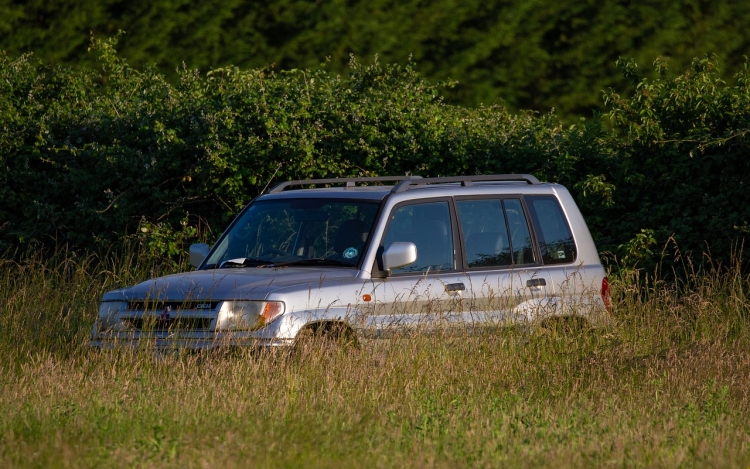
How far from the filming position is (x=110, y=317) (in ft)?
24.1

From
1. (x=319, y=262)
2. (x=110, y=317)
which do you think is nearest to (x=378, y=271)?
(x=319, y=262)

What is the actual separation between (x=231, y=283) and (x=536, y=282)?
2.34 m

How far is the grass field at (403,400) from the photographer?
5145 millimetres

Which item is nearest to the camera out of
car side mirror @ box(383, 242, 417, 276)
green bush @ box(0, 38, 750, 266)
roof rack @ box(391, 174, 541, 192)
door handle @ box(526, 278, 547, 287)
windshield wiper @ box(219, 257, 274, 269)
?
car side mirror @ box(383, 242, 417, 276)

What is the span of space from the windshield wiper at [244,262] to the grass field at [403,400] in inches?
39.7

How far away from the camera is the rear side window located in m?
8.19

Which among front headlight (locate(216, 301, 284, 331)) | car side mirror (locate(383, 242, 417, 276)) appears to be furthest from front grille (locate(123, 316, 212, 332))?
car side mirror (locate(383, 242, 417, 276))

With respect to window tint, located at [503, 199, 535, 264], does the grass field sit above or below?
below

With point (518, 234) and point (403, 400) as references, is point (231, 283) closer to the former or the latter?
point (403, 400)

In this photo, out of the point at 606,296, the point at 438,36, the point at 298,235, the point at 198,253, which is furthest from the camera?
the point at 438,36

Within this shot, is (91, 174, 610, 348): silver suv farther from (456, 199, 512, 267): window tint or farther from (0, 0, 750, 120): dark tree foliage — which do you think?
(0, 0, 750, 120): dark tree foliage

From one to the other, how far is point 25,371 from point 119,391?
1.02m

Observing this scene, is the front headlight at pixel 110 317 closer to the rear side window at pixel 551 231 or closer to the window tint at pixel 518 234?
the window tint at pixel 518 234

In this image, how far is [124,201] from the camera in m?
12.3
